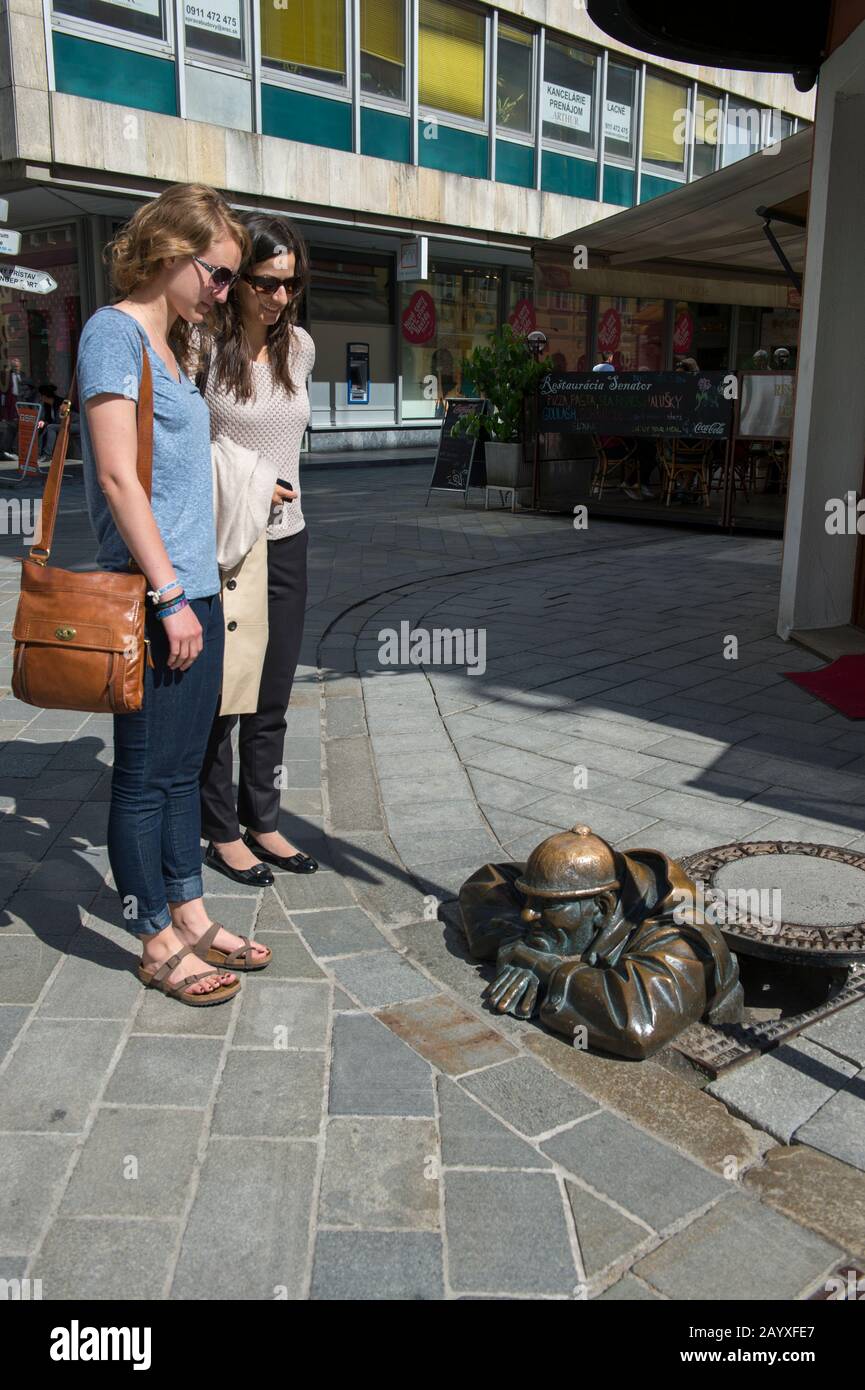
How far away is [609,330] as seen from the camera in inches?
1090

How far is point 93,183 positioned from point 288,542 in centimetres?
1576

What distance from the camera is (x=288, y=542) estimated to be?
3.72 metres

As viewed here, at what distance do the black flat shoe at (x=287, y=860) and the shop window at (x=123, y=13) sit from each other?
16.4 metres

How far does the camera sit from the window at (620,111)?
24.7m

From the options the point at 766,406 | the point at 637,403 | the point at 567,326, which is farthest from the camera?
the point at 567,326

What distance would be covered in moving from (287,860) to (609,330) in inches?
1018

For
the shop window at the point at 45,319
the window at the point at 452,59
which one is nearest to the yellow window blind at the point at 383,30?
the window at the point at 452,59

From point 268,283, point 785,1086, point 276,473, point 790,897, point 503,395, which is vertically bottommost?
point 785,1086

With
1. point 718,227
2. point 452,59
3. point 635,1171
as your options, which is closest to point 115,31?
point 452,59

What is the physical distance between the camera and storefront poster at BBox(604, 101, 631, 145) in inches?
976

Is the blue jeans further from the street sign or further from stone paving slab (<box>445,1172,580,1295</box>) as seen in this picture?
the street sign

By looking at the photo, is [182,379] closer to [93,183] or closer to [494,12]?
[93,183]

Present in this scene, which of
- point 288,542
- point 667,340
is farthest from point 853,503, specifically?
point 667,340

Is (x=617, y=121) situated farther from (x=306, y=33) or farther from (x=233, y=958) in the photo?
(x=233, y=958)
